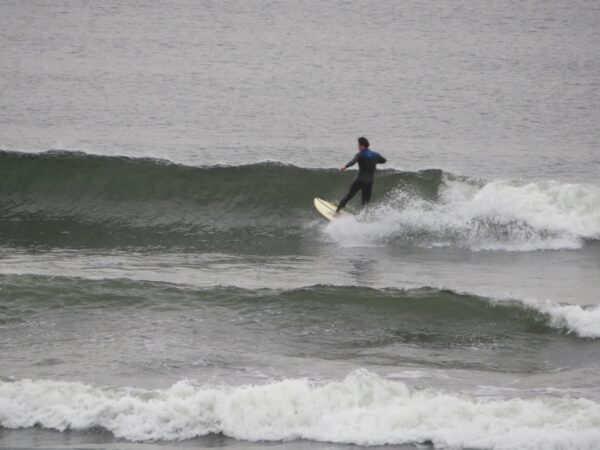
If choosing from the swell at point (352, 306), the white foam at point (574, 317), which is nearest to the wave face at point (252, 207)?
the swell at point (352, 306)

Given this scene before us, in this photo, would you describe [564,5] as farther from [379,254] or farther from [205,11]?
[379,254]

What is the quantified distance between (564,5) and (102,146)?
116ft

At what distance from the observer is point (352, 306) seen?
1236 cm

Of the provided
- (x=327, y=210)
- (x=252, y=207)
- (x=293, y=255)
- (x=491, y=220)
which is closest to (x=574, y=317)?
(x=293, y=255)

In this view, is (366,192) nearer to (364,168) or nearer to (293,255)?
(364,168)

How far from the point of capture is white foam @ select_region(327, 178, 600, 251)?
54.2ft

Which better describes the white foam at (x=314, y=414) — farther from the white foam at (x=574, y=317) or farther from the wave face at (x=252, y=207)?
the wave face at (x=252, y=207)

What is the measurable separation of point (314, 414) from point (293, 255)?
7.02m

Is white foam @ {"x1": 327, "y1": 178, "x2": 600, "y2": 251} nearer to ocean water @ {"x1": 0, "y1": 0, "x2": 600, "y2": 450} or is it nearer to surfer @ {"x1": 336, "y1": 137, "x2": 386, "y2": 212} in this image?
ocean water @ {"x1": 0, "y1": 0, "x2": 600, "y2": 450}

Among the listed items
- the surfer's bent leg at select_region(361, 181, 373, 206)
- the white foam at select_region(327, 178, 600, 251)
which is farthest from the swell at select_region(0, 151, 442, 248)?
the surfer's bent leg at select_region(361, 181, 373, 206)

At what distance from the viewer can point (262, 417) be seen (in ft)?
29.4

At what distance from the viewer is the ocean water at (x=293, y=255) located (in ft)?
29.6

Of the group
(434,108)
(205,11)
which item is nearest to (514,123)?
(434,108)

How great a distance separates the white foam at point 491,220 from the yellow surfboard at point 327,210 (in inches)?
9.6
